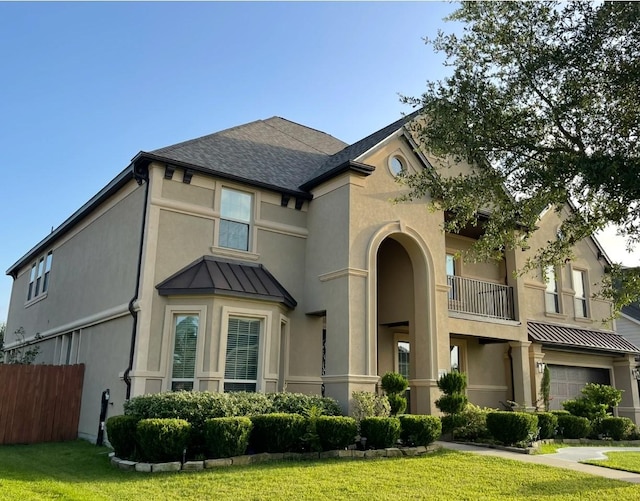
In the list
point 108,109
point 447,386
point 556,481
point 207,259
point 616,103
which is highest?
point 108,109

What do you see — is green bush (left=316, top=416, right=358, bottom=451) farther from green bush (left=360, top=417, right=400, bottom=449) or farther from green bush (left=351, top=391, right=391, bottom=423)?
green bush (left=351, top=391, right=391, bottom=423)

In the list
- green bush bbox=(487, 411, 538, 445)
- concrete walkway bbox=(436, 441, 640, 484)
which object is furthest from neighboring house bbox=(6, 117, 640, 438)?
concrete walkway bbox=(436, 441, 640, 484)

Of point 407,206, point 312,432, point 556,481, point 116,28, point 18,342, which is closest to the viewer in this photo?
point 556,481

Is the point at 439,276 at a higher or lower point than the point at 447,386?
higher

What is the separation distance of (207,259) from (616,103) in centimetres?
969

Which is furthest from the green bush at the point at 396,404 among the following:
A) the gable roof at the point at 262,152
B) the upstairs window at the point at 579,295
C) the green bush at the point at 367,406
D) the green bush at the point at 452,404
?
the upstairs window at the point at 579,295

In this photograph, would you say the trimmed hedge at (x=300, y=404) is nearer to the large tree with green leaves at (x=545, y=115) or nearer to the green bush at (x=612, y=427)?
the large tree with green leaves at (x=545, y=115)

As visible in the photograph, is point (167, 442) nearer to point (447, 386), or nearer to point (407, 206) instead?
point (447, 386)

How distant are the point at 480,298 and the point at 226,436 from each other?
10478mm

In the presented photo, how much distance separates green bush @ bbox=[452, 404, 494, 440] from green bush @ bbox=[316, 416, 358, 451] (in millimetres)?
3835

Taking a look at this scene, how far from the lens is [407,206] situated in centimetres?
1584

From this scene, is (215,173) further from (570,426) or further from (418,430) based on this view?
(570,426)

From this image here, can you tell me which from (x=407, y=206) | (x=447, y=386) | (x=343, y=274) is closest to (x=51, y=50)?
(x=343, y=274)

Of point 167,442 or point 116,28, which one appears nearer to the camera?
point 167,442
